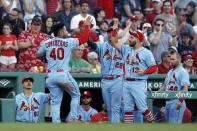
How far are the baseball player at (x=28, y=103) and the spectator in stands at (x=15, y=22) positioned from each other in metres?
2.14

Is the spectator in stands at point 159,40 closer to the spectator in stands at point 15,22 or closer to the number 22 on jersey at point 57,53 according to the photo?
the spectator in stands at point 15,22

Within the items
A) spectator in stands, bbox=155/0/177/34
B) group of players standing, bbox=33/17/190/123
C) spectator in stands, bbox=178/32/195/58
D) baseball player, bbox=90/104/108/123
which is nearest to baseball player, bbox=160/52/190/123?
group of players standing, bbox=33/17/190/123

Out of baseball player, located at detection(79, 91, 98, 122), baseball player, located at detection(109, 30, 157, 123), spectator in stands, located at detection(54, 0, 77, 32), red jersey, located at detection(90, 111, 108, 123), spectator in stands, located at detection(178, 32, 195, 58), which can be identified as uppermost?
spectator in stands, located at detection(54, 0, 77, 32)

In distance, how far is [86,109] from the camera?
56.1 ft

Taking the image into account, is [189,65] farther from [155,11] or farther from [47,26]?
[47,26]

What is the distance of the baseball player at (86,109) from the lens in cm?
1695

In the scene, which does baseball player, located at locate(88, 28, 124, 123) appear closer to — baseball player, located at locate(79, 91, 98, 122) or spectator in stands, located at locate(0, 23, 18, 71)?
baseball player, located at locate(79, 91, 98, 122)

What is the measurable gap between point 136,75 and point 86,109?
129cm

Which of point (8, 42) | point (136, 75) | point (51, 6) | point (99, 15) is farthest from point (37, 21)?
point (136, 75)

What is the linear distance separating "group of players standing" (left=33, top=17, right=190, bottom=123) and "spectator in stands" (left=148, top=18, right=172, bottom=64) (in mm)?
→ 2192

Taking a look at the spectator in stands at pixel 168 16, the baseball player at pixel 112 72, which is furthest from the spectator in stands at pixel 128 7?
the baseball player at pixel 112 72

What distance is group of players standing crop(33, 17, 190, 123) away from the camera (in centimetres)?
1594

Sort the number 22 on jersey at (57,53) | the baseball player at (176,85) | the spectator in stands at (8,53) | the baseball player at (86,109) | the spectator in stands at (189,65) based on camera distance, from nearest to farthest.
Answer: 1. the number 22 on jersey at (57,53)
2. the baseball player at (176,85)
3. the baseball player at (86,109)
4. the spectator in stands at (8,53)
5. the spectator in stands at (189,65)

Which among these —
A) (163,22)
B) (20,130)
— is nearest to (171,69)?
(163,22)
